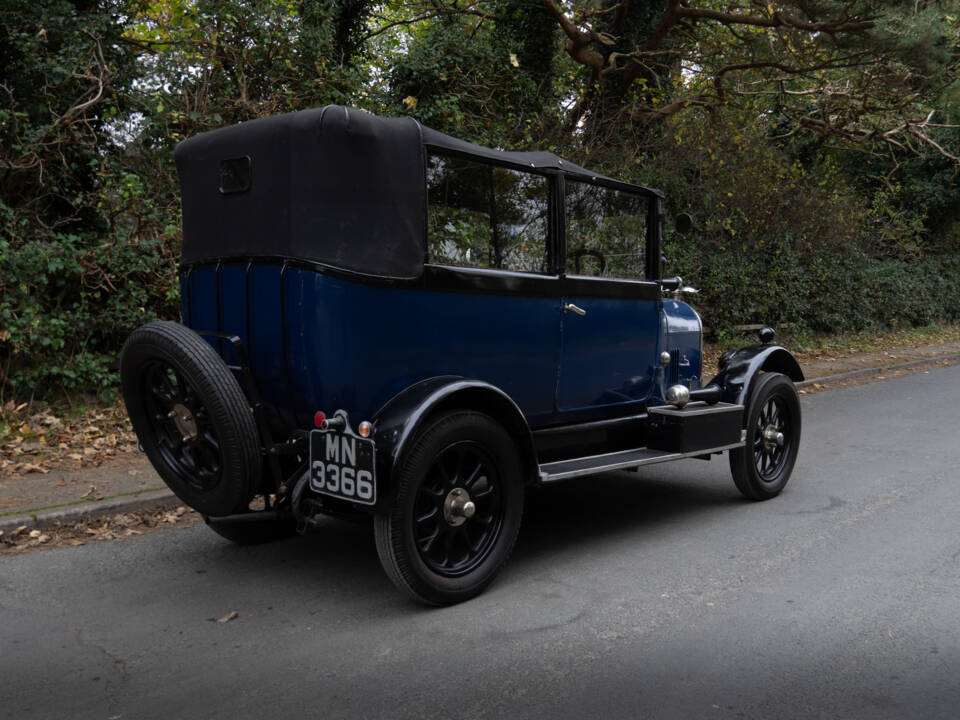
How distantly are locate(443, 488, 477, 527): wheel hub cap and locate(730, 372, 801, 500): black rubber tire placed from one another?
2396 mm

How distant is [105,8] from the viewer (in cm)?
915

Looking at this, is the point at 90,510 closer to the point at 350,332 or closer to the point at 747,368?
the point at 350,332

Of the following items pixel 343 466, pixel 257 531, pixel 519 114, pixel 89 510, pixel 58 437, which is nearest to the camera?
pixel 343 466

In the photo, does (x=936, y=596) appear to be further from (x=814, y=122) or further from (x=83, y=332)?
(x=814, y=122)

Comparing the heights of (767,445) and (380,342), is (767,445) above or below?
below

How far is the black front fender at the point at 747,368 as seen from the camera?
5.54 metres

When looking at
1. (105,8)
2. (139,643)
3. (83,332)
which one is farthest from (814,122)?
(139,643)

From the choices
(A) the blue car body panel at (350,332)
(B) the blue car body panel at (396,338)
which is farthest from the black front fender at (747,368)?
(A) the blue car body panel at (350,332)

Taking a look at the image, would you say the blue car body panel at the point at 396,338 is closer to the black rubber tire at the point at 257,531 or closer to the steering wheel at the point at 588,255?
the steering wheel at the point at 588,255

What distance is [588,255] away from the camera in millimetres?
4871

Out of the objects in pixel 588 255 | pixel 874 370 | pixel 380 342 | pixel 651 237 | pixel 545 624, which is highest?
pixel 651 237

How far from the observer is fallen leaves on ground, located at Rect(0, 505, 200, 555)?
4.91 meters

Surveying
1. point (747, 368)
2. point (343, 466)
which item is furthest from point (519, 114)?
point (343, 466)

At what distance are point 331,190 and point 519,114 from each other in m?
9.25
